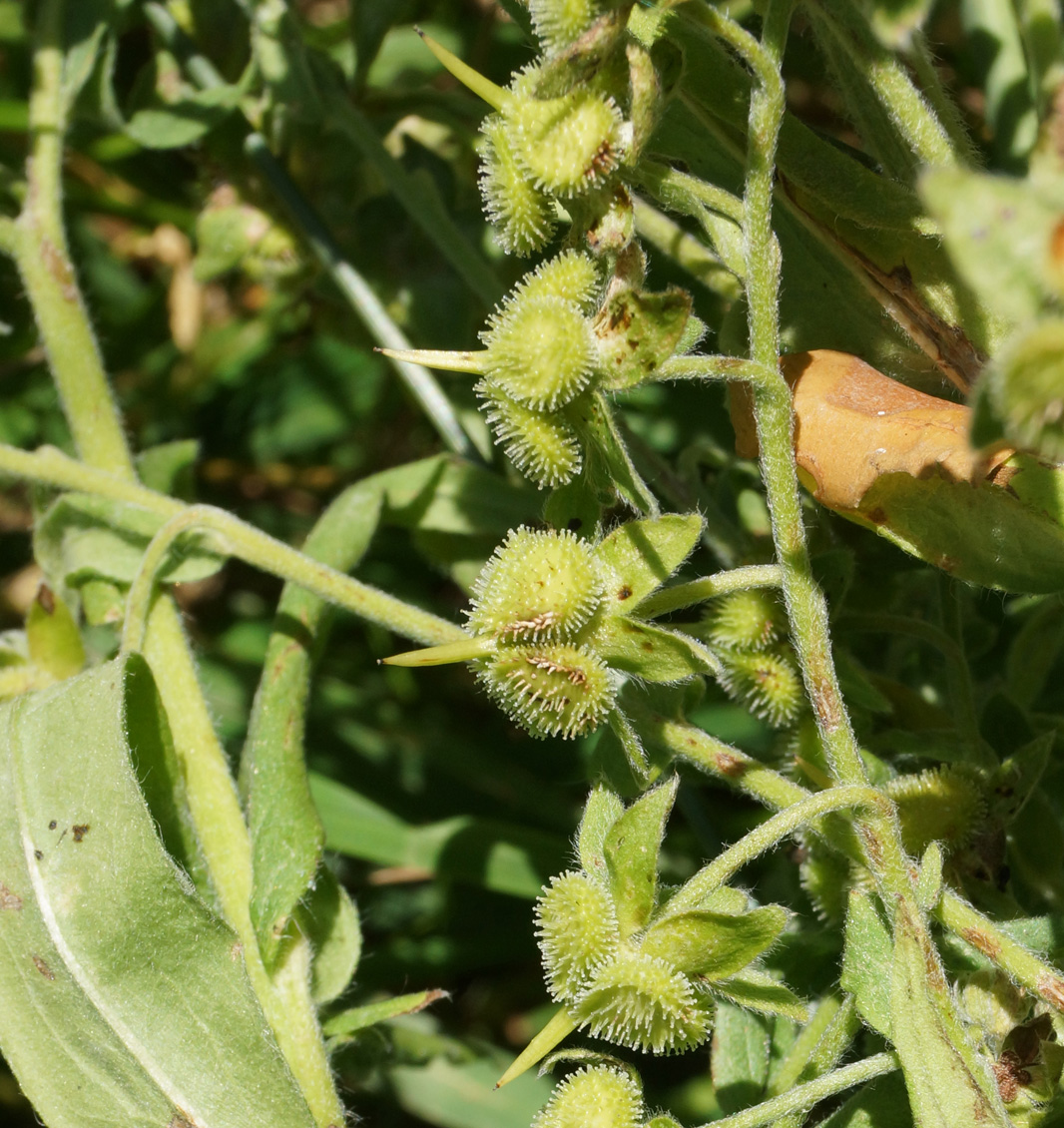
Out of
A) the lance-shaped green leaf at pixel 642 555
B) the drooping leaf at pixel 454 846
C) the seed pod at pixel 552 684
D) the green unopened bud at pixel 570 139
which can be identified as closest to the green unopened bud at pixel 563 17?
the green unopened bud at pixel 570 139

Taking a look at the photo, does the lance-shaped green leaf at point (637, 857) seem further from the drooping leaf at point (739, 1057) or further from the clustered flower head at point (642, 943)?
the drooping leaf at point (739, 1057)

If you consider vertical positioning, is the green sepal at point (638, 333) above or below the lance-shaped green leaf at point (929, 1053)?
above

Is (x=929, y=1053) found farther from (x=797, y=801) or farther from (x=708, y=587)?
(x=708, y=587)

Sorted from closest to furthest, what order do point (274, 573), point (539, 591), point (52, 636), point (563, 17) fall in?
1. point (563, 17)
2. point (539, 591)
3. point (274, 573)
4. point (52, 636)

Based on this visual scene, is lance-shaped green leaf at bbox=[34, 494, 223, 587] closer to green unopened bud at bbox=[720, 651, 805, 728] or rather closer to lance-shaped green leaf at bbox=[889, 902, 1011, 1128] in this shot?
green unopened bud at bbox=[720, 651, 805, 728]

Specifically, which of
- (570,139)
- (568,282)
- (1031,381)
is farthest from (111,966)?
(1031,381)

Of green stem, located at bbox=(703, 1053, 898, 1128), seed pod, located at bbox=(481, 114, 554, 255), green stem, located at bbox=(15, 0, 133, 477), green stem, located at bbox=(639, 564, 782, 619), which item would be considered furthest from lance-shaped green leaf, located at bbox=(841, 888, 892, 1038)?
green stem, located at bbox=(15, 0, 133, 477)
